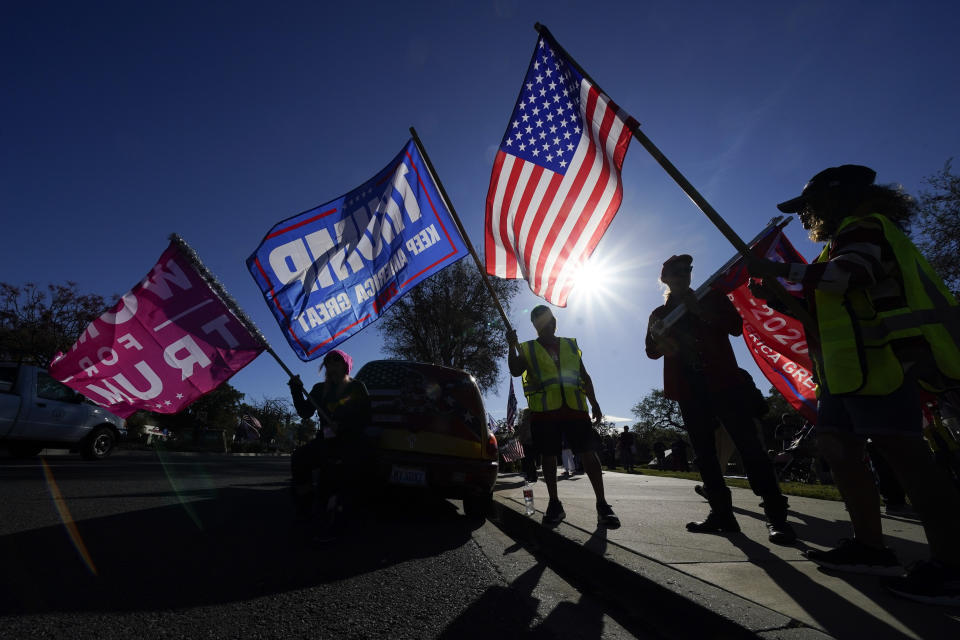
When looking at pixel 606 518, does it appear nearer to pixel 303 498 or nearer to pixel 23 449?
pixel 303 498

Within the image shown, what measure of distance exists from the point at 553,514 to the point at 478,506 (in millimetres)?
1132

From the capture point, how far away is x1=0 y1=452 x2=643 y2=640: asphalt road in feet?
6.10

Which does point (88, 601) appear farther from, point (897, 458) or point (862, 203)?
point (862, 203)

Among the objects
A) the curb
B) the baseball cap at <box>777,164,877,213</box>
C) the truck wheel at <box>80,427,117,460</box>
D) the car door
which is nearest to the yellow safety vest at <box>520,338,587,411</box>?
the curb

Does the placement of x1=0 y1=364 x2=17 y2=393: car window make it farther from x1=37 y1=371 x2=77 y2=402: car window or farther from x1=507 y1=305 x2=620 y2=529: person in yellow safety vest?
x1=507 y1=305 x2=620 y2=529: person in yellow safety vest

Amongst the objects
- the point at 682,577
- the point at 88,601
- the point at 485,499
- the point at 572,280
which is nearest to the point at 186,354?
the point at 88,601

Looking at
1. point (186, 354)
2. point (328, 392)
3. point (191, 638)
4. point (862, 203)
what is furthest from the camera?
point (328, 392)

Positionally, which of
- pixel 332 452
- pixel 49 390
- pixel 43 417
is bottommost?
pixel 332 452

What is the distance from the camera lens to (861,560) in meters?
2.24

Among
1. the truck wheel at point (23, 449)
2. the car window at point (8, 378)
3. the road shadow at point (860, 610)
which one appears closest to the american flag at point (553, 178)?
the road shadow at point (860, 610)

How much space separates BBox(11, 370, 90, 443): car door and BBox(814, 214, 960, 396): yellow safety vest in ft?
40.9

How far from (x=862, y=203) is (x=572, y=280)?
2.54m

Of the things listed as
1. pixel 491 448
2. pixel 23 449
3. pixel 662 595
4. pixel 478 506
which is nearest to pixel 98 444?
pixel 23 449

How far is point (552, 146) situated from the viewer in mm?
4512
